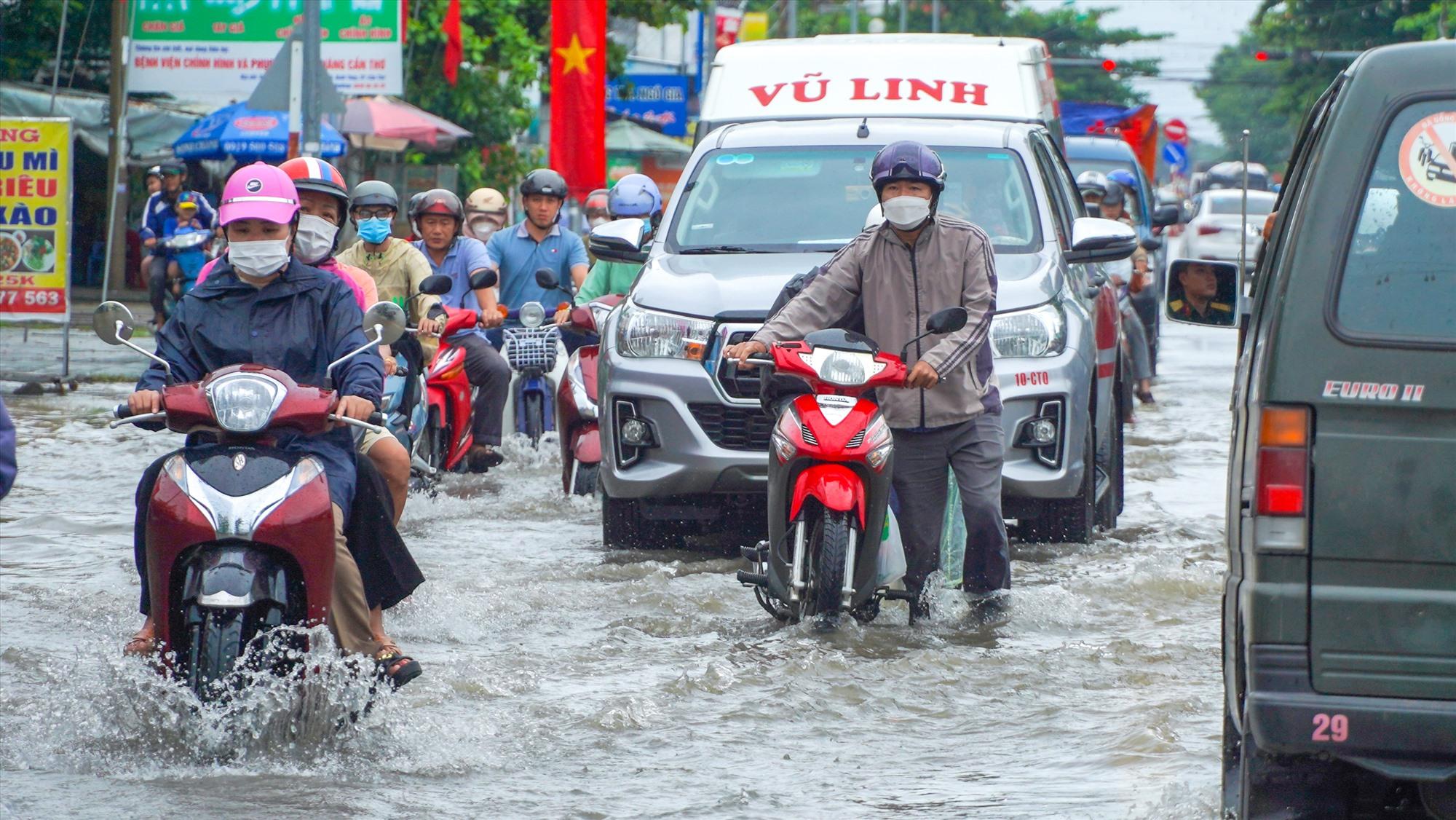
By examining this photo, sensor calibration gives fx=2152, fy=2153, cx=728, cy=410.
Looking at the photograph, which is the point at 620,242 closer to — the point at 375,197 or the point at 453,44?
the point at 375,197

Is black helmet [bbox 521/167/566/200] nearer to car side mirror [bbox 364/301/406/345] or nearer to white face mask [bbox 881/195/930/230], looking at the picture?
white face mask [bbox 881/195/930/230]

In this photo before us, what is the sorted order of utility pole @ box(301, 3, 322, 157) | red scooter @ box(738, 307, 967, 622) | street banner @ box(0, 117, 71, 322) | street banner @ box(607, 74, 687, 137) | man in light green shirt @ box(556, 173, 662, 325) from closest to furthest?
red scooter @ box(738, 307, 967, 622) → man in light green shirt @ box(556, 173, 662, 325) → utility pole @ box(301, 3, 322, 157) → street banner @ box(0, 117, 71, 322) → street banner @ box(607, 74, 687, 137)

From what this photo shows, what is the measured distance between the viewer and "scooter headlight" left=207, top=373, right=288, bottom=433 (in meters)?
5.17

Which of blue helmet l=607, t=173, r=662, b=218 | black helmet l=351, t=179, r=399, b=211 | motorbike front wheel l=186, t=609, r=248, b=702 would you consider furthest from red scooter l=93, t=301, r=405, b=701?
blue helmet l=607, t=173, r=662, b=218

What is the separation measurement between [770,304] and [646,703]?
9.20ft

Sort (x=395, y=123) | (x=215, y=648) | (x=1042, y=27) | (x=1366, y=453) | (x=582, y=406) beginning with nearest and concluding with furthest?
(x=1366, y=453) → (x=215, y=648) → (x=582, y=406) → (x=395, y=123) → (x=1042, y=27)

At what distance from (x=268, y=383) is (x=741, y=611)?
286 centimetres

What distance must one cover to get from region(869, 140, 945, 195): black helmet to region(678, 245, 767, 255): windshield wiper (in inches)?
86.1

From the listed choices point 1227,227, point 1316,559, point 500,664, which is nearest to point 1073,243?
point 500,664

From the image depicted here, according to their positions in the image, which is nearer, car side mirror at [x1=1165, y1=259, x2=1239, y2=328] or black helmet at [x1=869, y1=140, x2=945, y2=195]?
car side mirror at [x1=1165, y1=259, x2=1239, y2=328]

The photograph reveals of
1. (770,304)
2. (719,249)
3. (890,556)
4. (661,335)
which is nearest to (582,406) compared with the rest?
(719,249)

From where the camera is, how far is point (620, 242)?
30.1 feet

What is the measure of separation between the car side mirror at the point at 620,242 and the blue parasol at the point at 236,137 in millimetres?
15387

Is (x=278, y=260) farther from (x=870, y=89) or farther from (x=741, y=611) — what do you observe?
(x=870, y=89)
